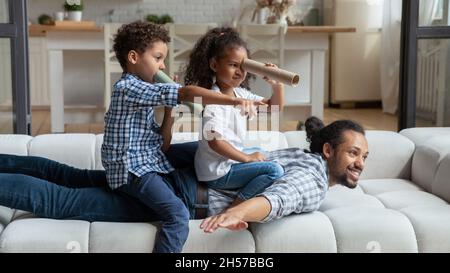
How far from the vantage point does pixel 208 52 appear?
2295mm

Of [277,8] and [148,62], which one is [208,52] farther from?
[277,8]

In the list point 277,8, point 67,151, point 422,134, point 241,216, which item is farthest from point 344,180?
point 277,8

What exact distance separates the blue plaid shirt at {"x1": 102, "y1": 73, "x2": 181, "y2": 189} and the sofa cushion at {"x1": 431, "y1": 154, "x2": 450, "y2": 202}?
1.03 metres

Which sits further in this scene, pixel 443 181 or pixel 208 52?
pixel 443 181

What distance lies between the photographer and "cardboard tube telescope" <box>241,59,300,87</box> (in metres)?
1.86

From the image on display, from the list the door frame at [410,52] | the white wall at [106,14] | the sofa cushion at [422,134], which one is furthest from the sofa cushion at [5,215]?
the white wall at [106,14]

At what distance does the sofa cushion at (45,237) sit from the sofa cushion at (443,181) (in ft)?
4.14

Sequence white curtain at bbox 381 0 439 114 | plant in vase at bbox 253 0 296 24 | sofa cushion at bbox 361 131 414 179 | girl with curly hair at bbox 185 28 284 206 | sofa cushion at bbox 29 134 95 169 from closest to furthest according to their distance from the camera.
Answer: girl with curly hair at bbox 185 28 284 206
sofa cushion at bbox 29 134 95 169
sofa cushion at bbox 361 131 414 179
plant in vase at bbox 253 0 296 24
white curtain at bbox 381 0 439 114

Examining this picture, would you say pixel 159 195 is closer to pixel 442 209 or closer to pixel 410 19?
pixel 442 209

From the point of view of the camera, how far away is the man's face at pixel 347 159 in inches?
92.2

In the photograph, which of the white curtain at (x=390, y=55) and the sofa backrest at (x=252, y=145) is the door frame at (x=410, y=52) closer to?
the sofa backrest at (x=252, y=145)

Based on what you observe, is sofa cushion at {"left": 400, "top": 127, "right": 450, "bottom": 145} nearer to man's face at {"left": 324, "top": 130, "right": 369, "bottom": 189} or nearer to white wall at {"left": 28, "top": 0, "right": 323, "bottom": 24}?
man's face at {"left": 324, "top": 130, "right": 369, "bottom": 189}

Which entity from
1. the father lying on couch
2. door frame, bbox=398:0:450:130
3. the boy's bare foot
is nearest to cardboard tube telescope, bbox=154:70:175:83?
the father lying on couch

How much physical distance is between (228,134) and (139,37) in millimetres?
406
